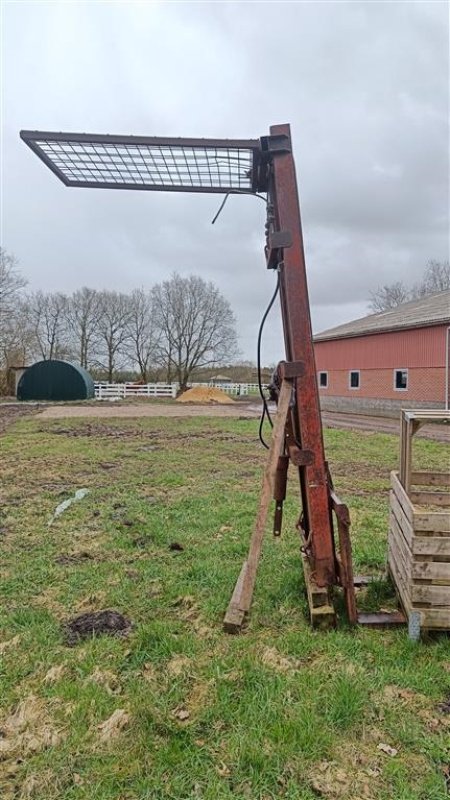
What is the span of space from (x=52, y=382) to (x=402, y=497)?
25.9m

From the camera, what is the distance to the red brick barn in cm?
1562

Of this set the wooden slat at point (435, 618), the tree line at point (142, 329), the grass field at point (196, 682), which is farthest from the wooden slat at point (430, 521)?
the tree line at point (142, 329)

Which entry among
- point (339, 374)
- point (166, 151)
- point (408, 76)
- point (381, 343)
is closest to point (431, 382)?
point (381, 343)

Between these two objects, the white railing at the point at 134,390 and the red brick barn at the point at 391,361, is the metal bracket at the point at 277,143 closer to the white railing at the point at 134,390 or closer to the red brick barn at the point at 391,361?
the red brick barn at the point at 391,361

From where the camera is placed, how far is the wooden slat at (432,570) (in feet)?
7.39

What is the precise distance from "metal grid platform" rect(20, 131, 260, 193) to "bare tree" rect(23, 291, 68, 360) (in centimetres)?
3863

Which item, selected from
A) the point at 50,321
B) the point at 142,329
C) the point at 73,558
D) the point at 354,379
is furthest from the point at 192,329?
the point at 73,558

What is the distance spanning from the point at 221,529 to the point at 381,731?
2.47 metres

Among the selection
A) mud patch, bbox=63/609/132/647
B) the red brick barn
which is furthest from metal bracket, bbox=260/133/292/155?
the red brick barn

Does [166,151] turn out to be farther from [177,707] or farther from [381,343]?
[381,343]

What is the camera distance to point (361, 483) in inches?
240

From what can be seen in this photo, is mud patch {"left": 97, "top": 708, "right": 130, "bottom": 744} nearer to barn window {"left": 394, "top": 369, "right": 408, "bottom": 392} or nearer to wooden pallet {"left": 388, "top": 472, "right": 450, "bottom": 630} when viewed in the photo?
wooden pallet {"left": 388, "top": 472, "right": 450, "bottom": 630}

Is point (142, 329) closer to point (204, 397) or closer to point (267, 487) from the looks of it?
point (204, 397)

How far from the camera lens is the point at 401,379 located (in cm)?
1734
